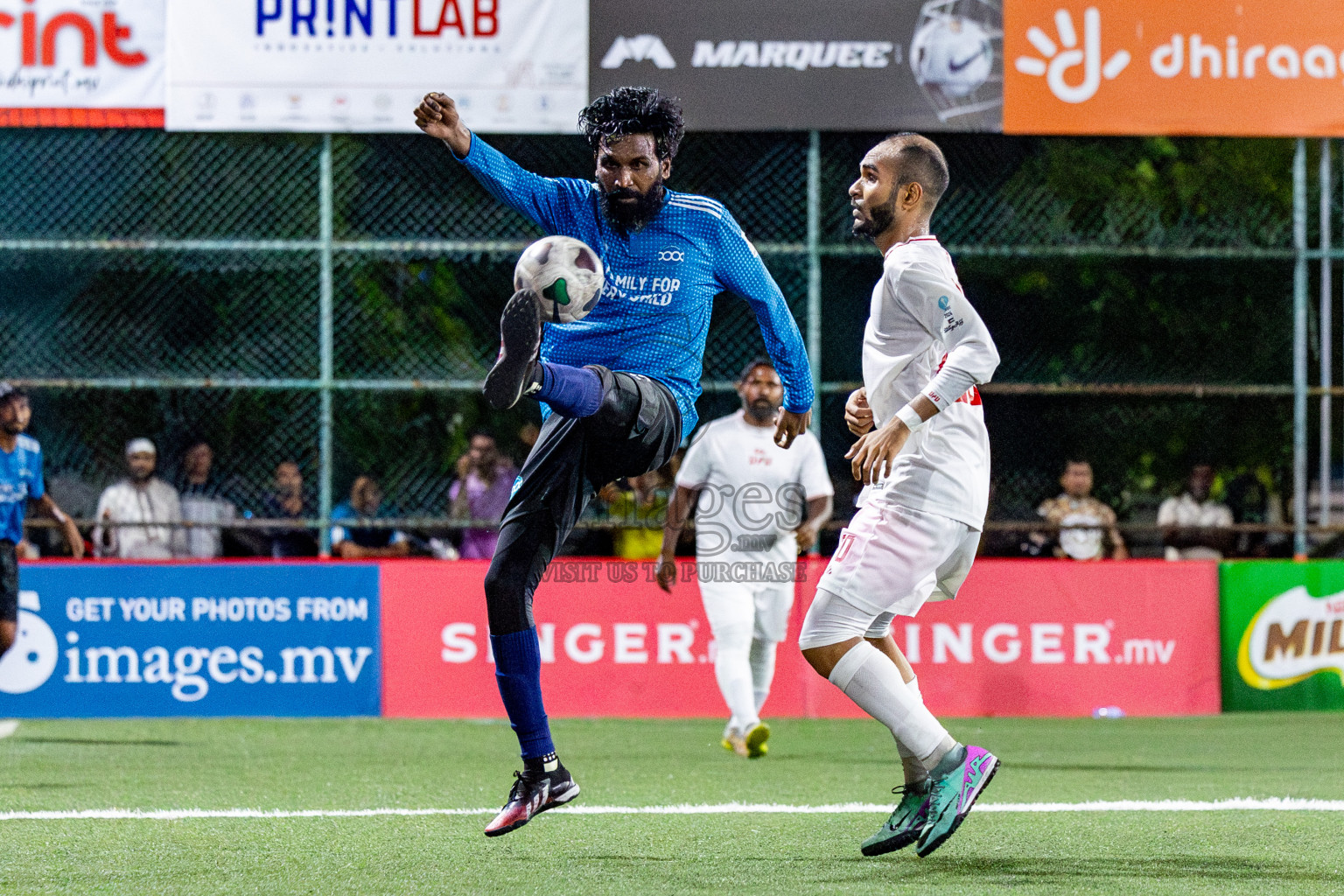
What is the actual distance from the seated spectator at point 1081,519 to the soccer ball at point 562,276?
674 centimetres

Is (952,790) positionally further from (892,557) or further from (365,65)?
(365,65)

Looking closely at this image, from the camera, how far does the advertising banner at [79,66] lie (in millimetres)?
10703

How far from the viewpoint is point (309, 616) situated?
1036 cm

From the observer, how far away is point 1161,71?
10688mm

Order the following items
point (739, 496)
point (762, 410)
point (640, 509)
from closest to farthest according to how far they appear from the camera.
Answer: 1. point (739, 496)
2. point (762, 410)
3. point (640, 509)

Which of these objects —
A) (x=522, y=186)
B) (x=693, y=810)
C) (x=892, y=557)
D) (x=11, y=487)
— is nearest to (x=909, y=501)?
(x=892, y=557)

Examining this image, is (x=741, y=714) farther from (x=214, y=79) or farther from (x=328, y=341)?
(x=214, y=79)

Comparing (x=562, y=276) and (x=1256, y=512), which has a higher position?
(x=562, y=276)

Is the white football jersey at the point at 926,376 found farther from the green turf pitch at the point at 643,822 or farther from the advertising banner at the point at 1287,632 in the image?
the advertising banner at the point at 1287,632

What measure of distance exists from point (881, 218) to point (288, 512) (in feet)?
23.9

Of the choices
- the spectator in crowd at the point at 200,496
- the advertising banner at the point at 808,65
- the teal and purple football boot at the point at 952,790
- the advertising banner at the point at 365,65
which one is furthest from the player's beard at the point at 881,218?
the spectator in crowd at the point at 200,496

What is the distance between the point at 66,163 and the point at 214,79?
1.58 meters

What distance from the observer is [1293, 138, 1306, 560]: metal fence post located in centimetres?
1081

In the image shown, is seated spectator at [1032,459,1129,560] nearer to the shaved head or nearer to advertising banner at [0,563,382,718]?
advertising banner at [0,563,382,718]
